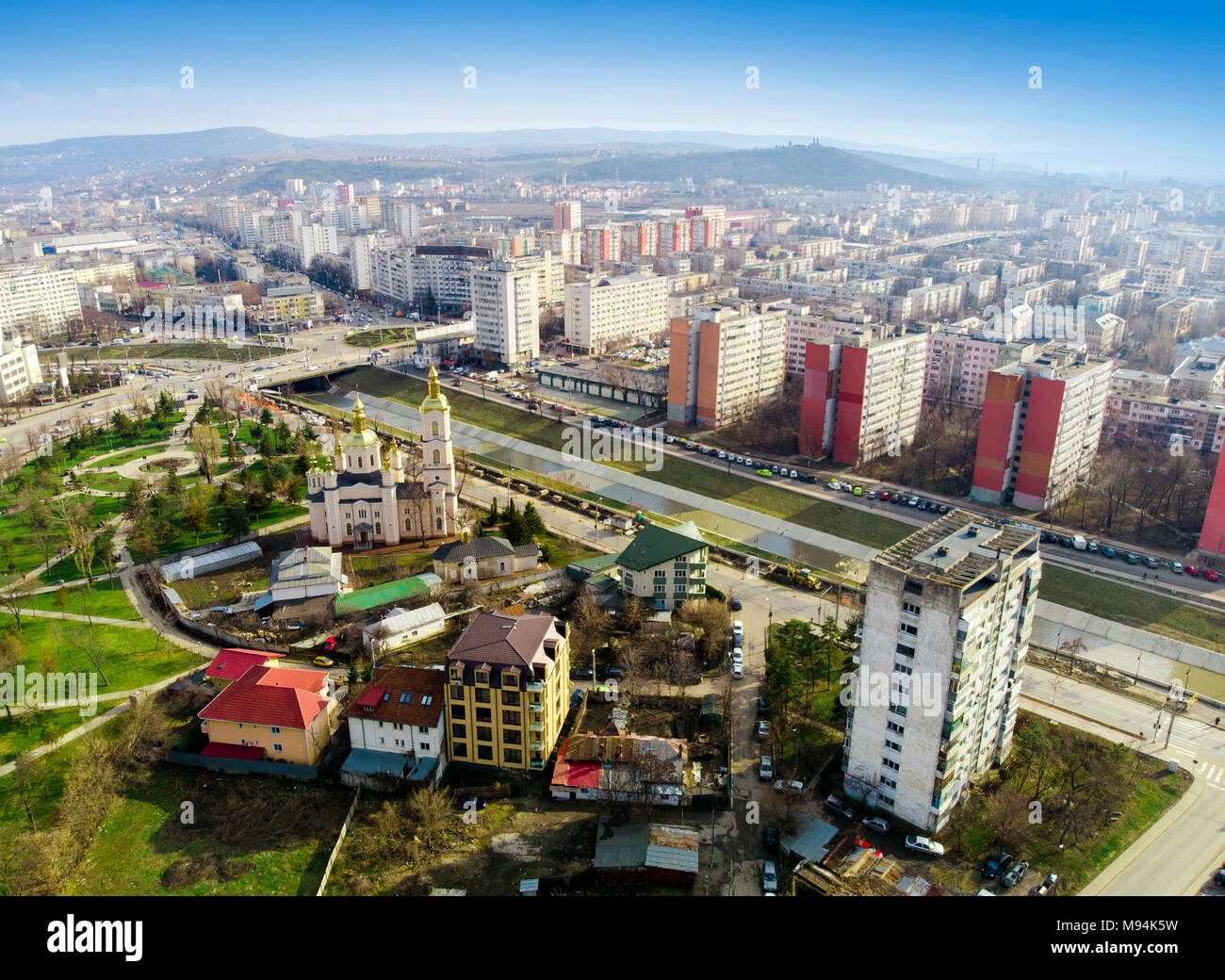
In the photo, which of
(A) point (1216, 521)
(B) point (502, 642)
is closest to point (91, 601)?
(B) point (502, 642)

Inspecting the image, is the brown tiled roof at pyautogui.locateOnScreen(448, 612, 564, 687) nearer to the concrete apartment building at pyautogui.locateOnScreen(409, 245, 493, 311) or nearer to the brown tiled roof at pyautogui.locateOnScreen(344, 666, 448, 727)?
the brown tiled roof at pyautogui.locateOnScreen(344, 666, 448, 727)

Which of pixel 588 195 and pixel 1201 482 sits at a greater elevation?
pixel 588 195

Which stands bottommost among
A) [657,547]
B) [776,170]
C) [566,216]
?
[657,547]

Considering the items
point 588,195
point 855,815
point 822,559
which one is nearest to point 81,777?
point 855,815

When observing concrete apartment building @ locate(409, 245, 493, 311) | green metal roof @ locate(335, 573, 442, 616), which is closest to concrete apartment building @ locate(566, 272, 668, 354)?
concrete apartment building @ locate(409, 245, 493, 311)

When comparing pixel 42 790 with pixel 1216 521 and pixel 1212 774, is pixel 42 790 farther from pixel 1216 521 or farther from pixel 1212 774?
pixel 1216 521
